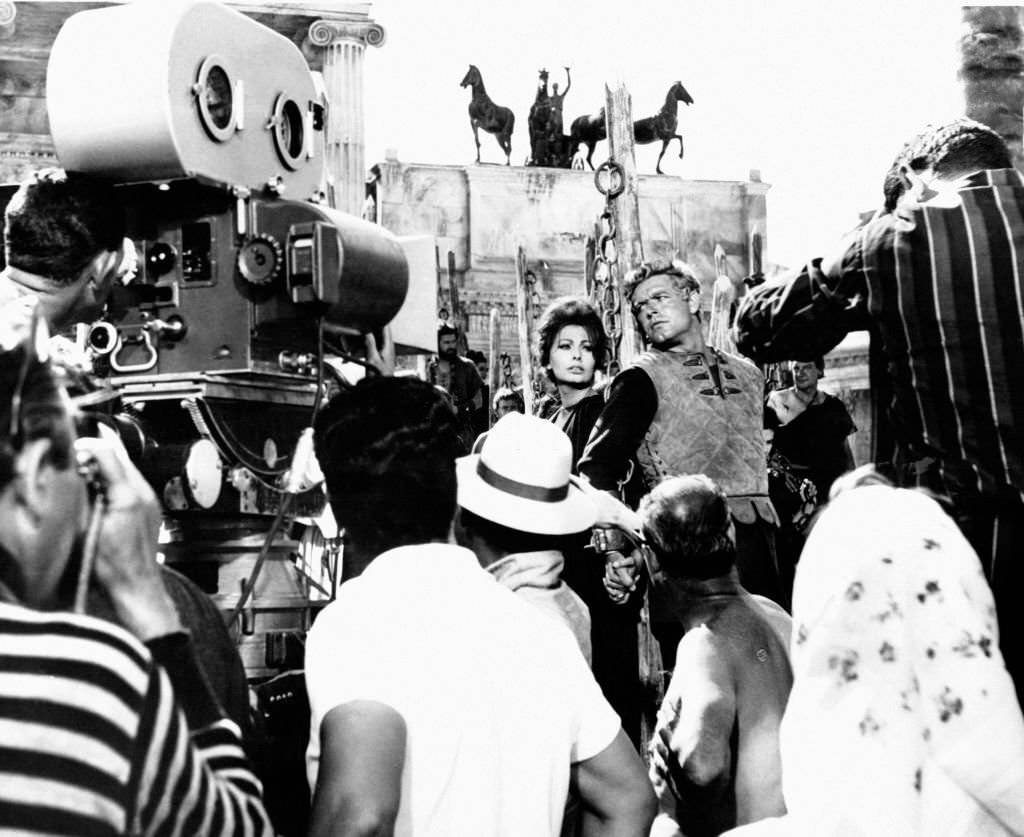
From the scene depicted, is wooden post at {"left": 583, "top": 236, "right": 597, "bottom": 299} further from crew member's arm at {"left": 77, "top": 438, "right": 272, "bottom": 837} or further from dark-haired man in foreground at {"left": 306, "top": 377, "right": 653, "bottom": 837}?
crew member's arm at {"left": 77, "top": 438, "right": 272, "bottom": 837}

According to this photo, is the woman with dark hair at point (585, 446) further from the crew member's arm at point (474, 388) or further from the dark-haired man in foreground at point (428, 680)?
the crew member's arm at point (474, 388)

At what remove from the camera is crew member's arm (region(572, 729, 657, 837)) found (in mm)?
1982

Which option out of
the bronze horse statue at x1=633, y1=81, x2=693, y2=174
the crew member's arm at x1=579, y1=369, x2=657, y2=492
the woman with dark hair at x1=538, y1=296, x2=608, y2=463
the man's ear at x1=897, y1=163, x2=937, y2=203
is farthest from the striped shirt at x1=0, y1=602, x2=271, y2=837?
the bronze horse statue at x1=633, y1=81, x2=693, y2=174

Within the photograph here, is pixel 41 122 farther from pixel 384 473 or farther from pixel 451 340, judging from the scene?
pixel 384 473

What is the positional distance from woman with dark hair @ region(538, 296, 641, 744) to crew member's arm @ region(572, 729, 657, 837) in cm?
206

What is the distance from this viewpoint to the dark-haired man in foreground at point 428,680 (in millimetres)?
1699

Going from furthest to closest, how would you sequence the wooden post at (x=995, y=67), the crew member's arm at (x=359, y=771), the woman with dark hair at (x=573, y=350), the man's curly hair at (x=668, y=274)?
1. the wooden post at (x=995, y=67)
2. the woman with dark hair at (x=573, y=350)
3. the man's curly hair at (x=668, y=274)
4. the crew member's arm at (x=359, y=771)

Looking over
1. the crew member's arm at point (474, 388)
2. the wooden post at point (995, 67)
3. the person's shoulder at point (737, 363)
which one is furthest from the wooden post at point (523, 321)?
the person's shoulder at point (737, 363)

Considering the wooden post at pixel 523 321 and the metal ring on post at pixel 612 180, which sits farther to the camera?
the wooden post at pixel 523 321

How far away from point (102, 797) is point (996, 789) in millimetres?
1264

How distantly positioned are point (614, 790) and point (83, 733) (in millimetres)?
1075

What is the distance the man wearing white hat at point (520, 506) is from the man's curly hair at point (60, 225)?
2.51ft

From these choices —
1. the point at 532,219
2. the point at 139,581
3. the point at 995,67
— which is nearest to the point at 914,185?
the point at 139,581

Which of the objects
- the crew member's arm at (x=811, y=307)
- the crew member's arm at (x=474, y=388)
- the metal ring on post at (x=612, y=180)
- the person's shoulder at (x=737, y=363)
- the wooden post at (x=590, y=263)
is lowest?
the crew member's arm at (x=474, y=388)
